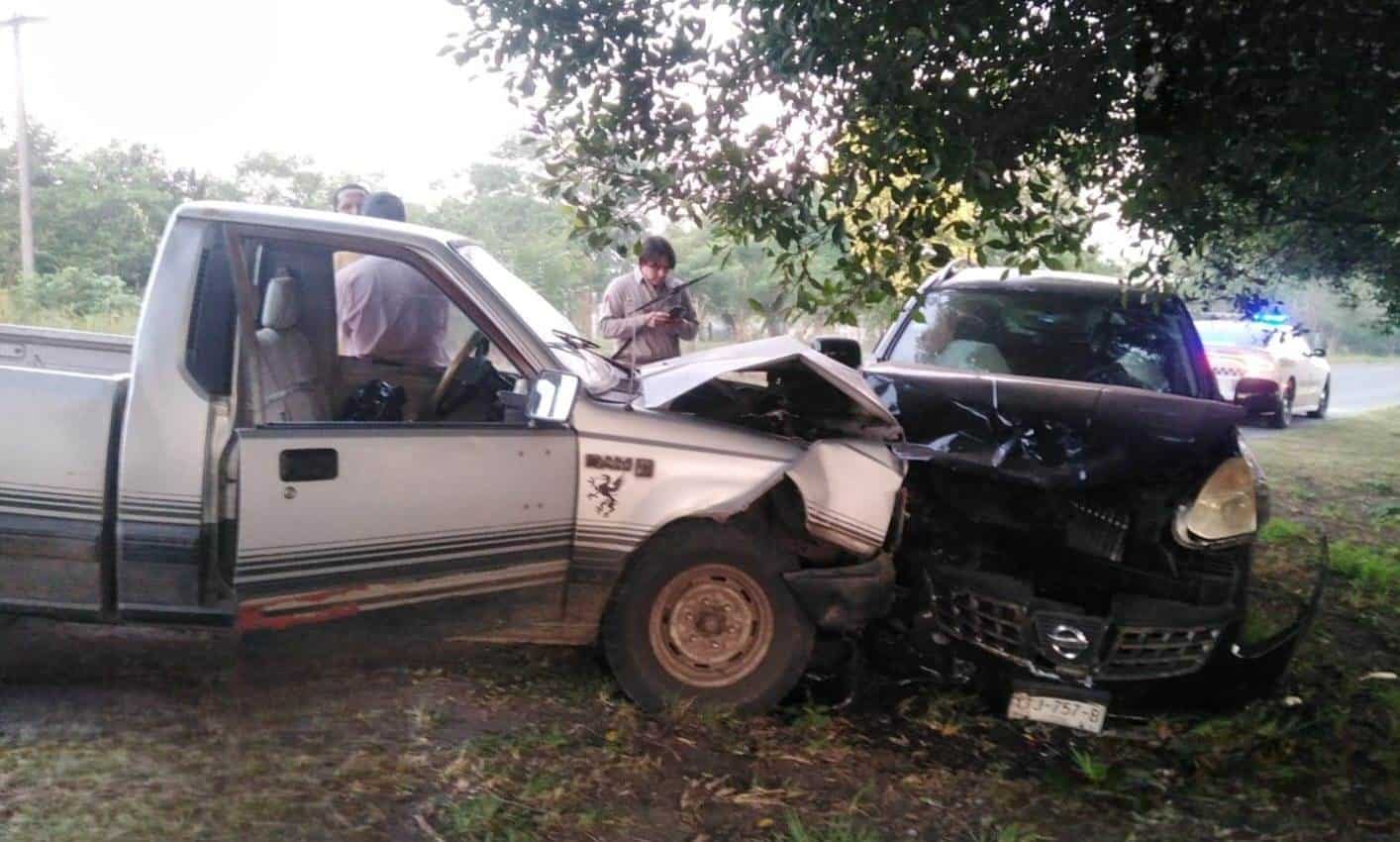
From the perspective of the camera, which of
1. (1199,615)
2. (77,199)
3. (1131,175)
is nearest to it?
(1199,615)

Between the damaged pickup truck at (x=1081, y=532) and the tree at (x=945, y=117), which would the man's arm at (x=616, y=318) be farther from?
the damaged pickup truck at (x=1081, y=532)

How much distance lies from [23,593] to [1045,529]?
12.3ft

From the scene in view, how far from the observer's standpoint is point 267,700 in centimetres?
423

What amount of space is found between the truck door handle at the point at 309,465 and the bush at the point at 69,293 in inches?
159

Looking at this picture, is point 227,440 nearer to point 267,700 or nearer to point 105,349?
point 267,700

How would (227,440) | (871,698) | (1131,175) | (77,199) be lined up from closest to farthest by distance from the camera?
(227,440), (871,698), (1131,175), (77,199)

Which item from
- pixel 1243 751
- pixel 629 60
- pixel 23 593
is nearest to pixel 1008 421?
pixel 1243 751

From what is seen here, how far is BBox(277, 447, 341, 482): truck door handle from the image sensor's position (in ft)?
12.3

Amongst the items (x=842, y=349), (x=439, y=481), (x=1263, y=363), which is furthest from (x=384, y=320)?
(x=1263, y=363)

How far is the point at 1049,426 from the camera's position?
17.1 feet

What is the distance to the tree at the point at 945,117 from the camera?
4.89 metres

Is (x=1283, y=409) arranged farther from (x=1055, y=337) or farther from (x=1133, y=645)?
(x=1133, y=645)

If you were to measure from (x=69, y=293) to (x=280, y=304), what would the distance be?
448 cm

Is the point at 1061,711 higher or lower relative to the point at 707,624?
lower
